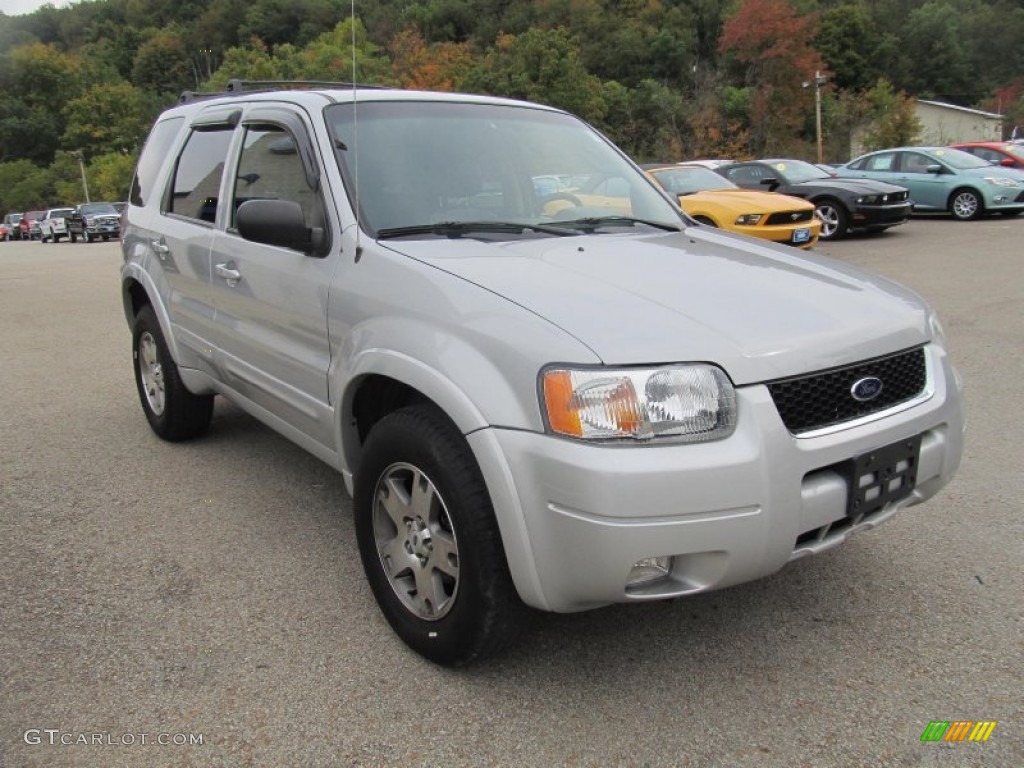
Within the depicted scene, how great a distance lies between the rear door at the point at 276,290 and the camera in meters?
3.05

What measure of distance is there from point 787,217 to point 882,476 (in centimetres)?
947

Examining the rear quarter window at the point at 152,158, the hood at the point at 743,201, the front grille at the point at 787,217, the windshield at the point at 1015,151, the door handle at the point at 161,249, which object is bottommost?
the front grille at the point at 787,217

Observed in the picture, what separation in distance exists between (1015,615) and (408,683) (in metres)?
2.03

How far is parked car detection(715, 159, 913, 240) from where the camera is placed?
13867 mm

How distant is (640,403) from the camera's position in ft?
6.88

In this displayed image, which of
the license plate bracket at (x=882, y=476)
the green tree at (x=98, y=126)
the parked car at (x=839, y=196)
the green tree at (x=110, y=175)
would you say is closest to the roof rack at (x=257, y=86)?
the license plate bracket at (x=882, y=476)

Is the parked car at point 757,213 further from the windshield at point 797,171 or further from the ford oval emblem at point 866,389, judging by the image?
the ford oval emblem at point 866,389

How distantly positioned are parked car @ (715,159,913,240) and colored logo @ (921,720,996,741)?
12865 millimetres

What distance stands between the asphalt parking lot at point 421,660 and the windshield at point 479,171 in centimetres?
145

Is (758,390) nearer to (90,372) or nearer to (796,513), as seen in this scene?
(796,513)

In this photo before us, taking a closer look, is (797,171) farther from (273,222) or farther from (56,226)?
(56,226)

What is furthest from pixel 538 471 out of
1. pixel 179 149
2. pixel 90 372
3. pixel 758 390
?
pixel 90 372

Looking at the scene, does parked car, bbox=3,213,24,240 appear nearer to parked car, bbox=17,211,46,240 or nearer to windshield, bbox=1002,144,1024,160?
parked car, bbox=17,211,46,240

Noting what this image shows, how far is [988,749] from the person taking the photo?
215 centimetres
